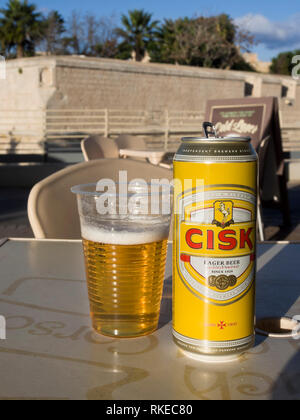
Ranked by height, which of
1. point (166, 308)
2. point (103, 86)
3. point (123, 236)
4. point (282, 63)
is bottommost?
point (166, 308)

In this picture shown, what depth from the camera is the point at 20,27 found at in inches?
1272

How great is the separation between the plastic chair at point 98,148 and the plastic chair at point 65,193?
1635 millimetres

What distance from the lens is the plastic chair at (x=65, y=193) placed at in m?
1.23

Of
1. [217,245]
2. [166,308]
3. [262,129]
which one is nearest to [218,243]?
Result: [217,245]

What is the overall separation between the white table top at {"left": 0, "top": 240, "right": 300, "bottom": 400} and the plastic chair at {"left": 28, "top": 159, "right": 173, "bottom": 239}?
0.42 metres

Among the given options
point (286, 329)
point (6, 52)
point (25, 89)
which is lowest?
point (286, 329)

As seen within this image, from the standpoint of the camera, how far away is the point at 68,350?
1.86 feet

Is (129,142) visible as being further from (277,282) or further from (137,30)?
(137,30)

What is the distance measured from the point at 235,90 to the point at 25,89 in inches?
419

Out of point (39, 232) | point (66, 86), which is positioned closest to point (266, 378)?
point (39, 232)

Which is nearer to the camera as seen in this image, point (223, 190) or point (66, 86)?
point (223, 190)

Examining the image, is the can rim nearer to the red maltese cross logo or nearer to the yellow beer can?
the yellow beer can

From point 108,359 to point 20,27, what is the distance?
35.2m
